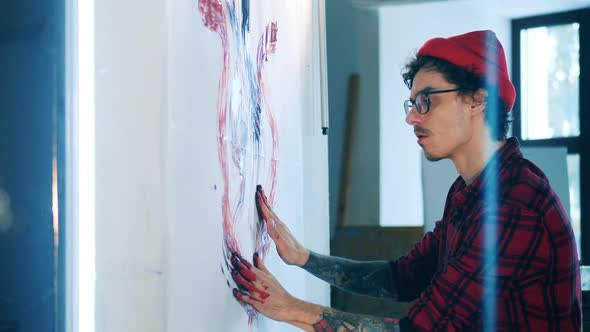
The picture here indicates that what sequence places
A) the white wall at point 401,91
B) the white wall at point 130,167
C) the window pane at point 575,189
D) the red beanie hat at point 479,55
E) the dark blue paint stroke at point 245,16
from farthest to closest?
1. the window pane at point 575,189
2. the white wall at point 401,91
3. the red beanie hat at point 479,55
4. the dark blue paint stroke at point 245,16
5. the white wall at point 130,167

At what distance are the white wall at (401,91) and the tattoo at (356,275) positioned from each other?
2.13m

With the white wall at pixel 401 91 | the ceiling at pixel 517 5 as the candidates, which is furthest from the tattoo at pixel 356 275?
the ceiling at pixel 517 5

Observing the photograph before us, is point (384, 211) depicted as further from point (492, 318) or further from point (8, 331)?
point (8, 331)

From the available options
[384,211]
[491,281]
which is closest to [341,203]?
[384,211]

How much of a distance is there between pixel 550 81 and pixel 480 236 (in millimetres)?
3232

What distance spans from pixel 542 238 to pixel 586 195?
302cm

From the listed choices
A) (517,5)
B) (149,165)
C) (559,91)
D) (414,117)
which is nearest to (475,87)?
(414,117)

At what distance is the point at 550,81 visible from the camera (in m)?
4.03

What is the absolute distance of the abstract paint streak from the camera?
1.08 m

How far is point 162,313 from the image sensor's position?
0.85 metres

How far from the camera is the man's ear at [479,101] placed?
4.48 feet

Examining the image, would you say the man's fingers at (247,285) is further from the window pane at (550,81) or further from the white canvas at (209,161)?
the window pane at (550,81)

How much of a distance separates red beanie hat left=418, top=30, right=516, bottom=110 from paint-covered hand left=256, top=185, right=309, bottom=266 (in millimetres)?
507

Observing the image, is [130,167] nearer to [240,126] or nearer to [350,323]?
[240,126]
